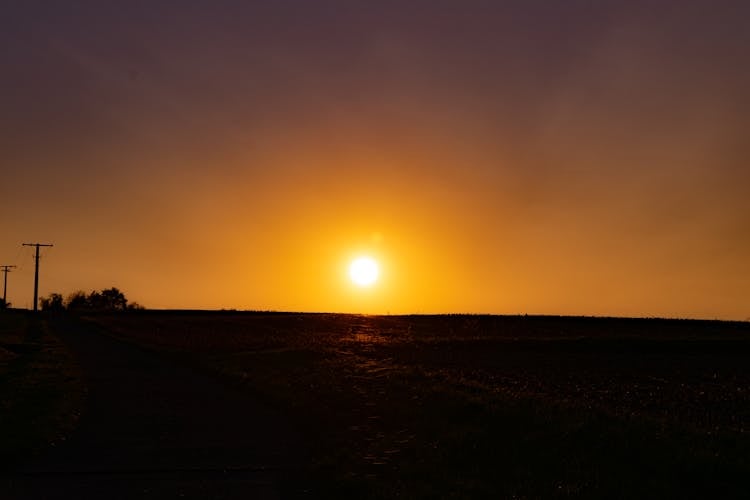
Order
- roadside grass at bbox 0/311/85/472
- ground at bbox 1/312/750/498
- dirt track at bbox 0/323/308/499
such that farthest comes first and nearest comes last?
roadside grass at bbox 0/311/85/472 → ground at bbox 1/312/750/498 → dirt track at bbox 0/323/308/499

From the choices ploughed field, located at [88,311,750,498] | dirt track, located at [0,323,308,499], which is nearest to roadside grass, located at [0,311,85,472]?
Result: dirt track, located at [0,323,308,499]

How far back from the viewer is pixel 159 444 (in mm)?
15008

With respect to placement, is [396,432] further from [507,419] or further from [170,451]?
[170,451]

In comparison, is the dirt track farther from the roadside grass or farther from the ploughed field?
the ploughed field

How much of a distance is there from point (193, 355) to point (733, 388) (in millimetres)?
25202

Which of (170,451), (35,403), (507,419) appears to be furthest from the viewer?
(35,403)

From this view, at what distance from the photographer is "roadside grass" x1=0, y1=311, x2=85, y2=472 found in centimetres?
1448

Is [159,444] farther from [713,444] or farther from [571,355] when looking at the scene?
[571,355]

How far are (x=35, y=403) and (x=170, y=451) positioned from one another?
26.0ft

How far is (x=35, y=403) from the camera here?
20.3 m

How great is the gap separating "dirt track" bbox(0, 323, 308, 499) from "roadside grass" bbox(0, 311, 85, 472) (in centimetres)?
41

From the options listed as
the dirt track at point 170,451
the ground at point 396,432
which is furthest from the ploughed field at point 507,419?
the dirt track at point 170,451

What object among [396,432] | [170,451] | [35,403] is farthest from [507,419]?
[35,403]

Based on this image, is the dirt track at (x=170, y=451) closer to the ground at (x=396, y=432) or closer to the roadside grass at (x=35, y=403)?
the ground at (x=396, y=432)
